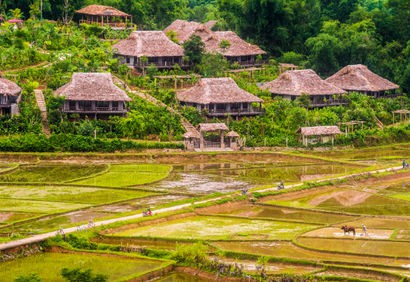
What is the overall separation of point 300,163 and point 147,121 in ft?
34.4

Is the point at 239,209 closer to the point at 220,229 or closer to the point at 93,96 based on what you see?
the point at 220,229

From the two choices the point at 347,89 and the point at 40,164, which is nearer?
the point at 40,164

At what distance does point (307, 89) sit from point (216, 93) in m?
8.11

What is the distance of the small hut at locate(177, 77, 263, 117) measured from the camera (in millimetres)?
74188

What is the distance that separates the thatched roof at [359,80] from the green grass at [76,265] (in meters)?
43.6

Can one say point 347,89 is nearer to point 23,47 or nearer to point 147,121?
point 147,121

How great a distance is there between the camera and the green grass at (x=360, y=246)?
1736 inches

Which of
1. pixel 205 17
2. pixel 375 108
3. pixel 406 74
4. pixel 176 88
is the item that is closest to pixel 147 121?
pixel 176 88

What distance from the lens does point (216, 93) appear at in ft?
245

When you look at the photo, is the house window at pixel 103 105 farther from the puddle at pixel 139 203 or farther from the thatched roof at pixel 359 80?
the thatched roof at pixel 359 80

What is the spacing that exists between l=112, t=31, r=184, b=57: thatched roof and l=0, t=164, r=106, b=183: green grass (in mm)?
19115

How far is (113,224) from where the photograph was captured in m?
48.1

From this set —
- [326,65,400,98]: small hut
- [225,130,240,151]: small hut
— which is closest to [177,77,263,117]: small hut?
[225,130,240,151]: small hut

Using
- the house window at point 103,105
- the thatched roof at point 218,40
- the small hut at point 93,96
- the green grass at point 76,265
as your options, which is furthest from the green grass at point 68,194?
the thatched roof at point 218,40
